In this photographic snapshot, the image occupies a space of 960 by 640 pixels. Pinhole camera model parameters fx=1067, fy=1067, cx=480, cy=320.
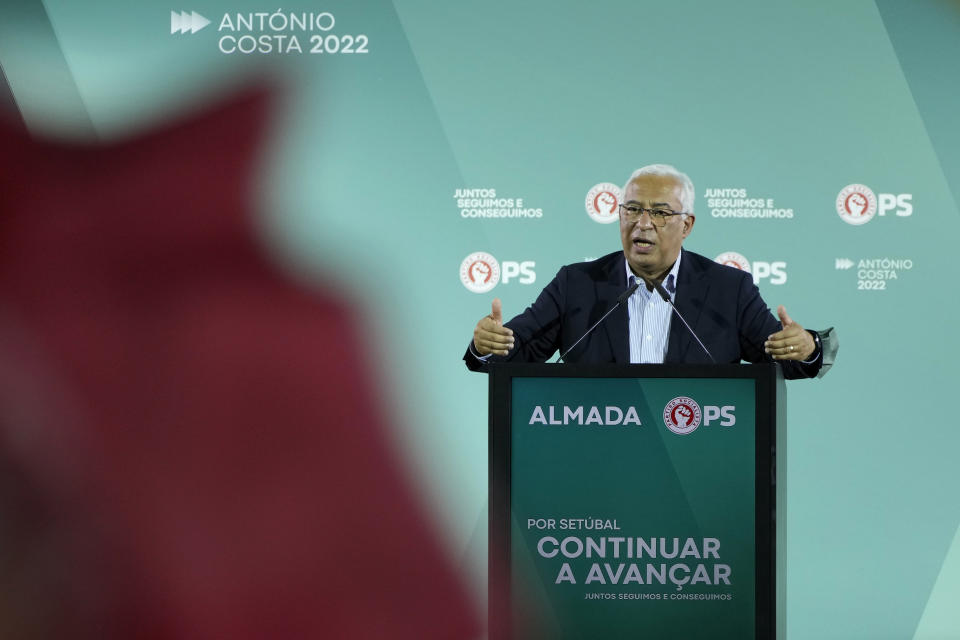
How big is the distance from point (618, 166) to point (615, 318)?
50.8 inches

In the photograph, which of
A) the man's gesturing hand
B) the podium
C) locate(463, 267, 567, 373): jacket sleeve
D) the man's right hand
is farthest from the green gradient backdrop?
the podium

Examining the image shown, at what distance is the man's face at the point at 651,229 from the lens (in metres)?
3.10

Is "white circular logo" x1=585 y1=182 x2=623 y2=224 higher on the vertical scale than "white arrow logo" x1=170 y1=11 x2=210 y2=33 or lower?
lower

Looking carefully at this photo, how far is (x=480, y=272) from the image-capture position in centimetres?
416

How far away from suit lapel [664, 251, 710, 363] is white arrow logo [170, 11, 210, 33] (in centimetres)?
230

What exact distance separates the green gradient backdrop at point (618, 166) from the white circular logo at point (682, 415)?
234 centimetres

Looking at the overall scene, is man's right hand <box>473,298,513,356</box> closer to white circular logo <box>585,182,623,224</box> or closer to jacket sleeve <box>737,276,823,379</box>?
jacket sleeve <box>737,276,823,379</box>

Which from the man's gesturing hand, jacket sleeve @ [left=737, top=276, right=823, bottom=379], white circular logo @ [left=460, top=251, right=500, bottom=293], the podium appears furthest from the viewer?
white circular logo @ [left=460, top=251, right=500, bottom=293]

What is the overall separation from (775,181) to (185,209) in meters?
2.31

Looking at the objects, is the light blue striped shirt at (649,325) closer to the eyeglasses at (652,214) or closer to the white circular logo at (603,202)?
the eyeglasses at (652,214)

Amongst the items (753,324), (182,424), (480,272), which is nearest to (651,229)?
(753,324)

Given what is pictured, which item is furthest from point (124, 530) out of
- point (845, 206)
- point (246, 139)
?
point (845, 206)

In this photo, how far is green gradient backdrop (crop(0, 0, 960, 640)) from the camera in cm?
405

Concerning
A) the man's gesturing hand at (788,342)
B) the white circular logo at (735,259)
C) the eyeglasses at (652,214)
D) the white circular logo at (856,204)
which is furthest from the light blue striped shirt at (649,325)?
the white circular logo at (856,204)
